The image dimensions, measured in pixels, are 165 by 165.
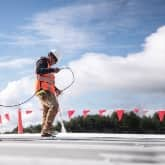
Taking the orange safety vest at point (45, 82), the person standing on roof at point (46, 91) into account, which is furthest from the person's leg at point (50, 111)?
the orange safety vest at point (45, 82)

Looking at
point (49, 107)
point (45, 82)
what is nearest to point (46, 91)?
point (45, 82)

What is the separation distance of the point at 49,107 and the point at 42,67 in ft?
2.37

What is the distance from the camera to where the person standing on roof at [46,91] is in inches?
376

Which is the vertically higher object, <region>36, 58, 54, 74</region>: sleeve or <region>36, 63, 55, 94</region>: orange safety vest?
<region>36, 58, 54, 74</region>: sleeve

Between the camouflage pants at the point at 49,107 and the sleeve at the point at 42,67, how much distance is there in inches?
15.4

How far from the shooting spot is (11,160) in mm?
6109

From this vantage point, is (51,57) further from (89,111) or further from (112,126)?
(112,126)

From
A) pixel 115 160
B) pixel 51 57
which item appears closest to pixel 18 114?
pixel 51 57

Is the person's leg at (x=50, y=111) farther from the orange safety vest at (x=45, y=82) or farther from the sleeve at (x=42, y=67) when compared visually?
the sleeve at (x=42, y=67)

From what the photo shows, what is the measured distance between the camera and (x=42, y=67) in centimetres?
960

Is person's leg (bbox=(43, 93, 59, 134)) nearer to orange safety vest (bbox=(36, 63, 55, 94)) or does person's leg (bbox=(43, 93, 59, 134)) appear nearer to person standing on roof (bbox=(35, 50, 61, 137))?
person standing on roof (bbox=(35, 50, 61, 137))

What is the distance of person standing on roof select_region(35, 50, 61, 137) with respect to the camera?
31.3 feet

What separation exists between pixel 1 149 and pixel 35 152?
538 mm

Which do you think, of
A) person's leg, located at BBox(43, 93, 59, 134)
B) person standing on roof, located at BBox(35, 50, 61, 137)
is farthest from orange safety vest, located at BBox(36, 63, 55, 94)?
person's leg, located at BBox(43, 93, 59, 134)
